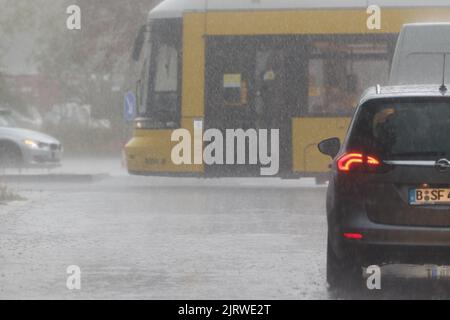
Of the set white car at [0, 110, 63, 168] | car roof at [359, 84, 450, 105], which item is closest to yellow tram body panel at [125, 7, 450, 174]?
white car at [0, 110, 63, 168]

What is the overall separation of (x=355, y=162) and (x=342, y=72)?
15.0 meters

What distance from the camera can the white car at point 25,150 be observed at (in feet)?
97.7

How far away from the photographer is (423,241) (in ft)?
34.7

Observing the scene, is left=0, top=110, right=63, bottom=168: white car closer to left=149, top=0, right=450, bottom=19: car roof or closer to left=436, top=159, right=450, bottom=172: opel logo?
left=149, top=0, right=450, bottom=19: car roof

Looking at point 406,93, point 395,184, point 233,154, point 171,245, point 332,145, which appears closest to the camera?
point 395,184

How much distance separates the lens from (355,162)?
35.4 feet

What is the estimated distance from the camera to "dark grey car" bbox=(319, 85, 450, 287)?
34.8 feet

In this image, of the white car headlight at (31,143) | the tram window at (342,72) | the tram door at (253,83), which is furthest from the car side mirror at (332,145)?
the white car headlight at (31,143)

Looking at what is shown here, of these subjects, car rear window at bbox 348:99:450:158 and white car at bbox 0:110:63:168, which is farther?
white car at bbox 0:110:63:168

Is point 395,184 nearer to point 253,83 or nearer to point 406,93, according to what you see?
point 406,93

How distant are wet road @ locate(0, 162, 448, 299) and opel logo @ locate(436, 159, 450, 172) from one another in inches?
45.1

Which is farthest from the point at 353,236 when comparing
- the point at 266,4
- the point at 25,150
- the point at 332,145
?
the point at 25,150

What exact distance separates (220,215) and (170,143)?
6289 mm

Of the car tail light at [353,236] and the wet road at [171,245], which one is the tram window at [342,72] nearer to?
the wet road at [171,245]
